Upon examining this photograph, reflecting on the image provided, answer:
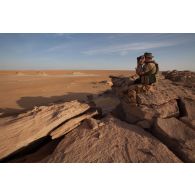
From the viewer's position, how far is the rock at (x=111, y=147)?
2.87 meters

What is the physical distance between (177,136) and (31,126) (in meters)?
3.12

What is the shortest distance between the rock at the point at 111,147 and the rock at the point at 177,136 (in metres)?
0.24

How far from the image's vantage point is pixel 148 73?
428 centimetres

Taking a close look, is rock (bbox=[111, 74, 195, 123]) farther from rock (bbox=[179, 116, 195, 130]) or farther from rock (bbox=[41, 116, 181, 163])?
rock (bbox=[41, 116, 181, 163])

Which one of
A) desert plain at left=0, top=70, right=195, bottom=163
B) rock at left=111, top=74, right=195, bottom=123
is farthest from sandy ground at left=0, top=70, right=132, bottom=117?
rock at left=111, top=74, right=195, bottom=123

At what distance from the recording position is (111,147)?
311cm

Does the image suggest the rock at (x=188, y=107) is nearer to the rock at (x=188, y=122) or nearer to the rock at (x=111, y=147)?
the rock at (x=188, y=122)

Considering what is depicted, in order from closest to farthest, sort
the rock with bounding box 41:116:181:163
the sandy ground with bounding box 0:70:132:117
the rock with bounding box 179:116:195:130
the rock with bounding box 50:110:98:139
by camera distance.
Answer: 1. the rock with bounding box 41:116:181:163
2. the rock with bounding box 179:116:195:130
3. the rock with bounding box 50:110:98:139
4. the sandy ground with bounding box 0:70:132:117

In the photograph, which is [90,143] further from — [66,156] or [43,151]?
[43,151]

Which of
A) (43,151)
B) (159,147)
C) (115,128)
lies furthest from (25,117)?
(159,147)

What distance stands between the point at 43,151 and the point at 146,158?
2.31 meters

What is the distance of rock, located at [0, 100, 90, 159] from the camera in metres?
3.21

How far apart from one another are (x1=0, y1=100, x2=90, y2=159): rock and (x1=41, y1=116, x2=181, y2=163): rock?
484 mm

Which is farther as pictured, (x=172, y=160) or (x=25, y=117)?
(x=25, y=117)
